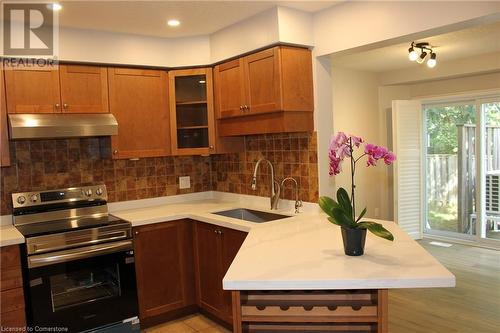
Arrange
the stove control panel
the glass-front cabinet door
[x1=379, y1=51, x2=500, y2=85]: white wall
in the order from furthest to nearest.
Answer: [x1=379, y1=51, x2=500, y2=85]: white wall
the glass-front cabinet door
the stove control panel

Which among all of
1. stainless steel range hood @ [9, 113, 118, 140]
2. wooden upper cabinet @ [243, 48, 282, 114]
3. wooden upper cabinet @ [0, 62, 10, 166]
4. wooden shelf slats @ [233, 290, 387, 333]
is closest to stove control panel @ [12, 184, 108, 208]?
wooden upper cabinet @ [0, 62, 10, 166]

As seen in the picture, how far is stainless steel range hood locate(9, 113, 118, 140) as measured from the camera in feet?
9.22

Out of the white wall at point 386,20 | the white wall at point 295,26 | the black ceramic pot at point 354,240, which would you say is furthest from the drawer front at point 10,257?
the white wall at point 386,20

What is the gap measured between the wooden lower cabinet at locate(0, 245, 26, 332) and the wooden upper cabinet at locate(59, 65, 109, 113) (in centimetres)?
116

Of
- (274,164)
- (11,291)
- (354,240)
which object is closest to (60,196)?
(11,291)

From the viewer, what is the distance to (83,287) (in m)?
2.88

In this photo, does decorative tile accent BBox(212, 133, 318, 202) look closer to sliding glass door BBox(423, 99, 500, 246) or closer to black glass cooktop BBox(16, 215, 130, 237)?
black glass cooktop BBox(16, 215, 130, 237)

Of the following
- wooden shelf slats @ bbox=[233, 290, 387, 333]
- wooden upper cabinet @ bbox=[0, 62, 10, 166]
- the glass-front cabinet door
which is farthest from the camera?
the glass-front cabinet door

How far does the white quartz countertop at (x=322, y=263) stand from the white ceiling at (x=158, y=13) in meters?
1.55

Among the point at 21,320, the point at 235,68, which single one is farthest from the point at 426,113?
the point at 21,320

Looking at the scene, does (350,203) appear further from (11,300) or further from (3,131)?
(3,131)

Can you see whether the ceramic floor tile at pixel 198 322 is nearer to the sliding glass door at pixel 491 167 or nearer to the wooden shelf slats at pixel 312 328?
the wooden shelf slats at pixel 312 328

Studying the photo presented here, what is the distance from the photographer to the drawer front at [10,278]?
8.35 ft

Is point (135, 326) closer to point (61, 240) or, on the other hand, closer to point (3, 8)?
point (61, 240)
